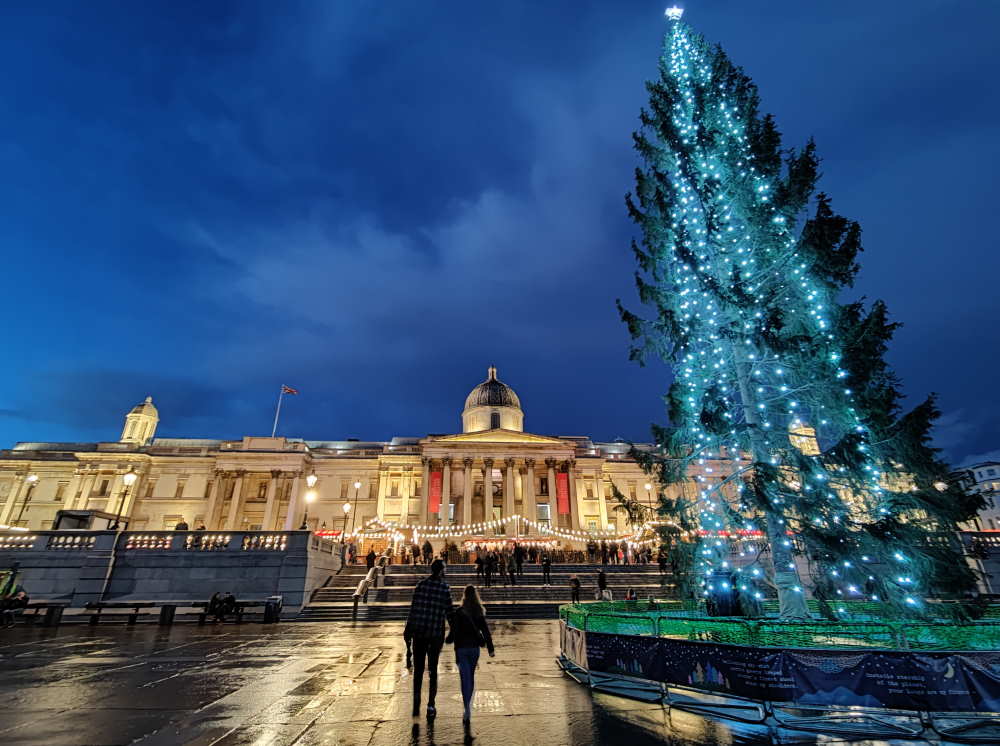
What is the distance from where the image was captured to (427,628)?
21.7ft

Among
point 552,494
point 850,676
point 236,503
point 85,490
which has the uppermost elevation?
point 85,490

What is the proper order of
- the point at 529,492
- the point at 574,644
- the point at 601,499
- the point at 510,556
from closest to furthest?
the point at 574,644, the point at 510,556, the point at 529,492, the point at 601,499

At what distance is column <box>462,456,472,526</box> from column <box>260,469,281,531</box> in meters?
21.5

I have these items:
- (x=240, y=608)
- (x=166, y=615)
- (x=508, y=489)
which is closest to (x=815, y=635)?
(x=240, y=608)

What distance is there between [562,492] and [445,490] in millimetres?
Answer: 12654

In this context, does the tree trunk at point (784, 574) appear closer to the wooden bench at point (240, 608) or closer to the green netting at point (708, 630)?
the green netting at point (708, 630)

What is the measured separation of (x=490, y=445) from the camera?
54.8 m

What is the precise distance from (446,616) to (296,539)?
2068cm

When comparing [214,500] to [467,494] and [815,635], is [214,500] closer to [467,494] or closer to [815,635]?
[467,494]

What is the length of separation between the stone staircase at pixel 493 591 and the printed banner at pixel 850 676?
1244cm

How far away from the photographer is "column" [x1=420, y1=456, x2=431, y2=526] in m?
50.5

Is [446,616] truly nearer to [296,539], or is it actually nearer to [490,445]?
[296,539]

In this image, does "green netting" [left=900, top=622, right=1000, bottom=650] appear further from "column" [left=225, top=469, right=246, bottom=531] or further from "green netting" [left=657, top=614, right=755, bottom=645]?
"column" [left=225, top=469, right=246, bottom=531]

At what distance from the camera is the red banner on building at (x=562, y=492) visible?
51.1 m
